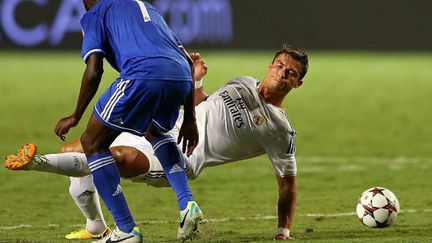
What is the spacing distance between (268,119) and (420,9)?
69.2 ft

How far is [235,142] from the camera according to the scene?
315 inches

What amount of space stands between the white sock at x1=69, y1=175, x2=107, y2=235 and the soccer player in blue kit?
0.88 metres

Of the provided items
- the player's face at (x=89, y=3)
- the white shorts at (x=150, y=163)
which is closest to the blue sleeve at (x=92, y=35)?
the player's face at (x=89, y=3)

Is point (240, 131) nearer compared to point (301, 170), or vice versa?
point (240, 131)

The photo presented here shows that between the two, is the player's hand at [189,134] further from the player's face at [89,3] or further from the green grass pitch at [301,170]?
the player's face at [89,3]

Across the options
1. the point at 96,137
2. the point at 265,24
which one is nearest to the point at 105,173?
the point at 96,137

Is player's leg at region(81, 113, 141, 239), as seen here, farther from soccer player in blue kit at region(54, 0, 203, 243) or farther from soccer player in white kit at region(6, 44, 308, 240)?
soccer player in white kit at region(6, 44, 308, 240)

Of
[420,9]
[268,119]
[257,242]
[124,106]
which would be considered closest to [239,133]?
[268,119]

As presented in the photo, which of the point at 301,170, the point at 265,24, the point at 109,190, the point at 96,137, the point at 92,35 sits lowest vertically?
the point at 265,24

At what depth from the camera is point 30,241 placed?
23.6ft

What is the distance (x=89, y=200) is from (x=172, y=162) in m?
0.95

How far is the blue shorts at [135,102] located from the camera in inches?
257

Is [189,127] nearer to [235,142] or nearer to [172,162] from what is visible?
[172,162]

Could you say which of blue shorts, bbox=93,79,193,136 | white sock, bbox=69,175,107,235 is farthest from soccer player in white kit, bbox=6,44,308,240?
blue shorts, bbox=93,79,193,136
